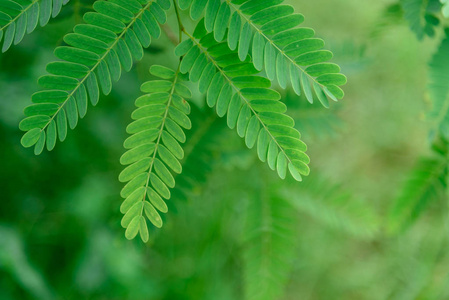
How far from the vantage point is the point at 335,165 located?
10.8 ft

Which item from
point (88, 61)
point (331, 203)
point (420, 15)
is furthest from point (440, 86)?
point (88, 61)

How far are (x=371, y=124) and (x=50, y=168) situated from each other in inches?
98.0

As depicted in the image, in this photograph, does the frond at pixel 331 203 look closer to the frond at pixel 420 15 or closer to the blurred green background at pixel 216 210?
the blurred green background at pixel 216 210

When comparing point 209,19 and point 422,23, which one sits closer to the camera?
point 209,19

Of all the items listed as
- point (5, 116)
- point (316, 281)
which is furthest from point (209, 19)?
point (316, 281)

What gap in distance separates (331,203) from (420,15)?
31.1 inches

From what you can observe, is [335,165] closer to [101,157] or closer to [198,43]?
[101,157]

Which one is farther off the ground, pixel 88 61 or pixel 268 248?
pixel 88 61

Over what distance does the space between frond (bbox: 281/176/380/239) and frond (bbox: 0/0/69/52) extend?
109 centimetres

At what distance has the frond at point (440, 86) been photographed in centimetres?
124

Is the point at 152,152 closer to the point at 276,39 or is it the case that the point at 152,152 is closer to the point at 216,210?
the point at 276,39

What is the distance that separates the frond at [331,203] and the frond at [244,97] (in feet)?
2.68

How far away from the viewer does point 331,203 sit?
1699mm

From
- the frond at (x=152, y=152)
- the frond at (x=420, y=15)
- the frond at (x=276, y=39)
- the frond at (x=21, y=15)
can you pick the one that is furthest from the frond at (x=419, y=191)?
the frond at (x=21, y=15)
